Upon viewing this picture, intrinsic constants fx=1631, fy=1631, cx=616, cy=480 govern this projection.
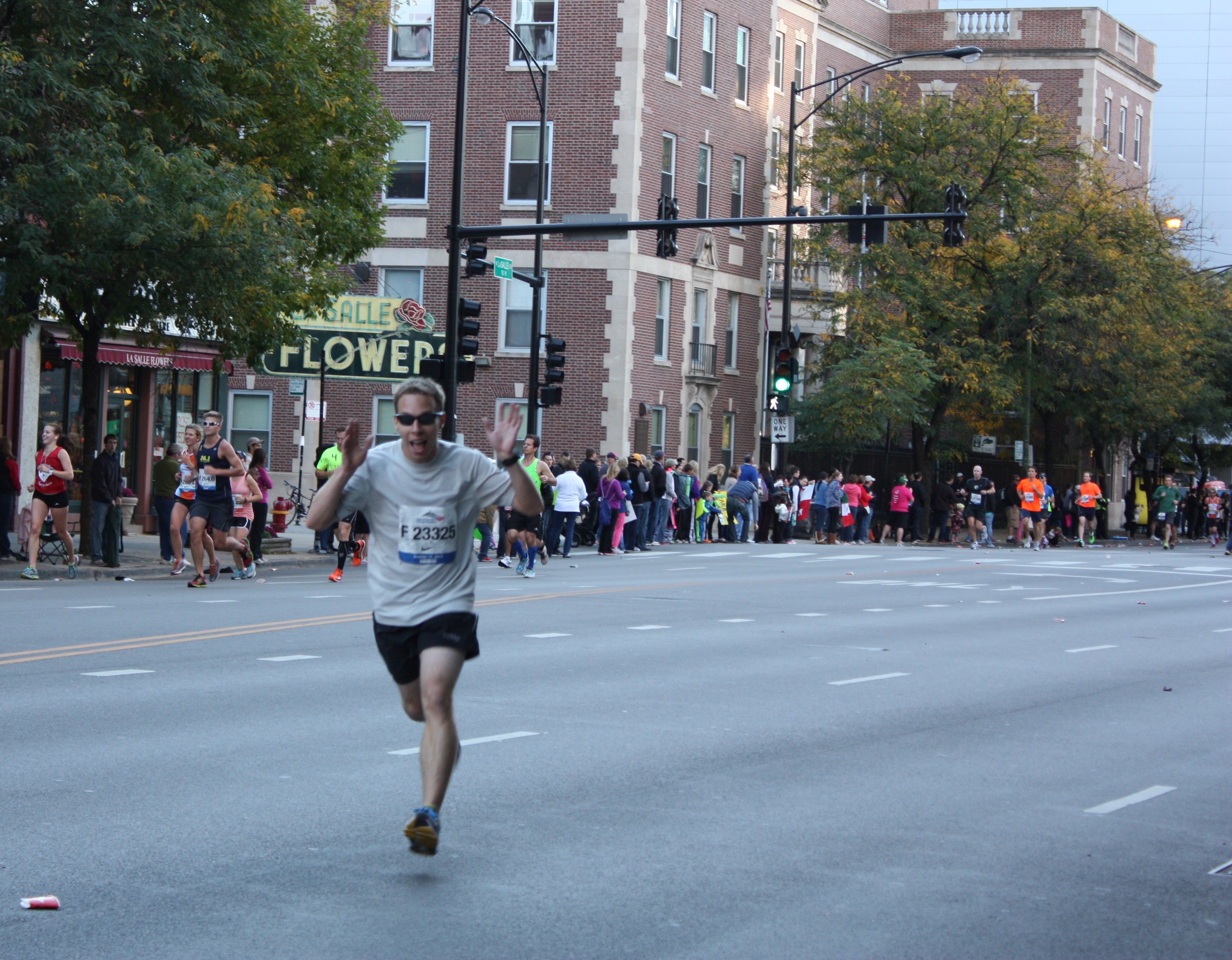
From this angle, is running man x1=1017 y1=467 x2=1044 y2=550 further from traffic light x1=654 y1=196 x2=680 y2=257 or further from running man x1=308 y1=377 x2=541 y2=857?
running man x1=308 y1=377 x2=541 y2=857

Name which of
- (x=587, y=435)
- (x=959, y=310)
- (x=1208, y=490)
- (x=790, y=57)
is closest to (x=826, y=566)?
(x=587, y=435)

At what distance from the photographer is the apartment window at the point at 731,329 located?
1750 inches

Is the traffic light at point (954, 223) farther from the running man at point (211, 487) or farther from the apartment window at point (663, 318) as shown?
the apartment window at point (663, 318)

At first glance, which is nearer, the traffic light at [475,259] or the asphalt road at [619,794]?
the asphalt road at [619,794]

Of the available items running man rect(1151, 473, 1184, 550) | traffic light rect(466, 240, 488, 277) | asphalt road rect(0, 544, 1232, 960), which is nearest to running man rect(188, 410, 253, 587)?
asphalt road rect(0, 544, 1232, 960)

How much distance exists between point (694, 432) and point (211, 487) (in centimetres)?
2590

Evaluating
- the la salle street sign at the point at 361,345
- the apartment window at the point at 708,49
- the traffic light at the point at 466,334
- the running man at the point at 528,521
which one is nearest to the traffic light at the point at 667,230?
the traffic light at the point at 466,334

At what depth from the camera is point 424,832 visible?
607 centimetres

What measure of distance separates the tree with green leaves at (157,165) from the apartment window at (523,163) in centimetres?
1675

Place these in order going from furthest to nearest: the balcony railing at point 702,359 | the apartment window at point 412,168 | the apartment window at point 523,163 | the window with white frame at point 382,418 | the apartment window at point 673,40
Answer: the balcony railing at point 702,359 < the window with white frame at point 382,418 < the apartment window at point 412,168 < the apartment window at point 673,40 < the apartment window at point 523,163

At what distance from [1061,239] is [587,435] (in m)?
13.5

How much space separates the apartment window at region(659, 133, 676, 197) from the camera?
135 feet

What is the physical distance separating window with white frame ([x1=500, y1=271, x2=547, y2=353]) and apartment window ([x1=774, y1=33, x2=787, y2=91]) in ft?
33.9

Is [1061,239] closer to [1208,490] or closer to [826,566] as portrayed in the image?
[1208,490]
